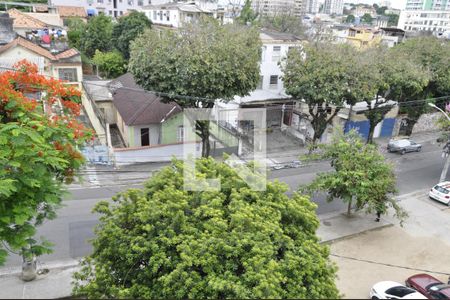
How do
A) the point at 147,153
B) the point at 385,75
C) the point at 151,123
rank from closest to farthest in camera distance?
the point at 147,153, the point at 385,75, the point at 151,123

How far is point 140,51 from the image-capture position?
53.1 ft

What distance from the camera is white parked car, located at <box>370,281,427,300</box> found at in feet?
33.4

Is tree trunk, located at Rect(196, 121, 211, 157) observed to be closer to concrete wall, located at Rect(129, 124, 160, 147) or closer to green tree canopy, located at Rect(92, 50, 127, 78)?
concrete wall, located at Rect(129, 124, 160, 147)

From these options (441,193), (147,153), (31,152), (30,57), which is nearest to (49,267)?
(31,152)

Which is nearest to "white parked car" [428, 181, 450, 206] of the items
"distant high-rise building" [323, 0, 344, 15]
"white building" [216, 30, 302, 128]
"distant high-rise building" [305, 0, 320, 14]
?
"white building" [216, 30, 302, 128]

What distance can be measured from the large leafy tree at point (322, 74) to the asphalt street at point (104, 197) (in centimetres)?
427

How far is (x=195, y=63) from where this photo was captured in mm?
15484

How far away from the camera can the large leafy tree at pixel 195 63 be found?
1555 centimetres

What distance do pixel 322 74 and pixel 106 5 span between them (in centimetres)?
5657

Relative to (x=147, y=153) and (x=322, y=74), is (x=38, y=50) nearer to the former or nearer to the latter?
(x=147, y=153)

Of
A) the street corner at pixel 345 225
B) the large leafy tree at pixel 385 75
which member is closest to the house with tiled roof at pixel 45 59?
the large leafy tree at pixel 385 75

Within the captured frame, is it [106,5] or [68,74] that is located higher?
[106,5]

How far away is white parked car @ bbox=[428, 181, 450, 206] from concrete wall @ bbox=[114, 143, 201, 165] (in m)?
12.3

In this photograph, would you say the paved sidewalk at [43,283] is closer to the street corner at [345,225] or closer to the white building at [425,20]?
the street corner at [345,225]
